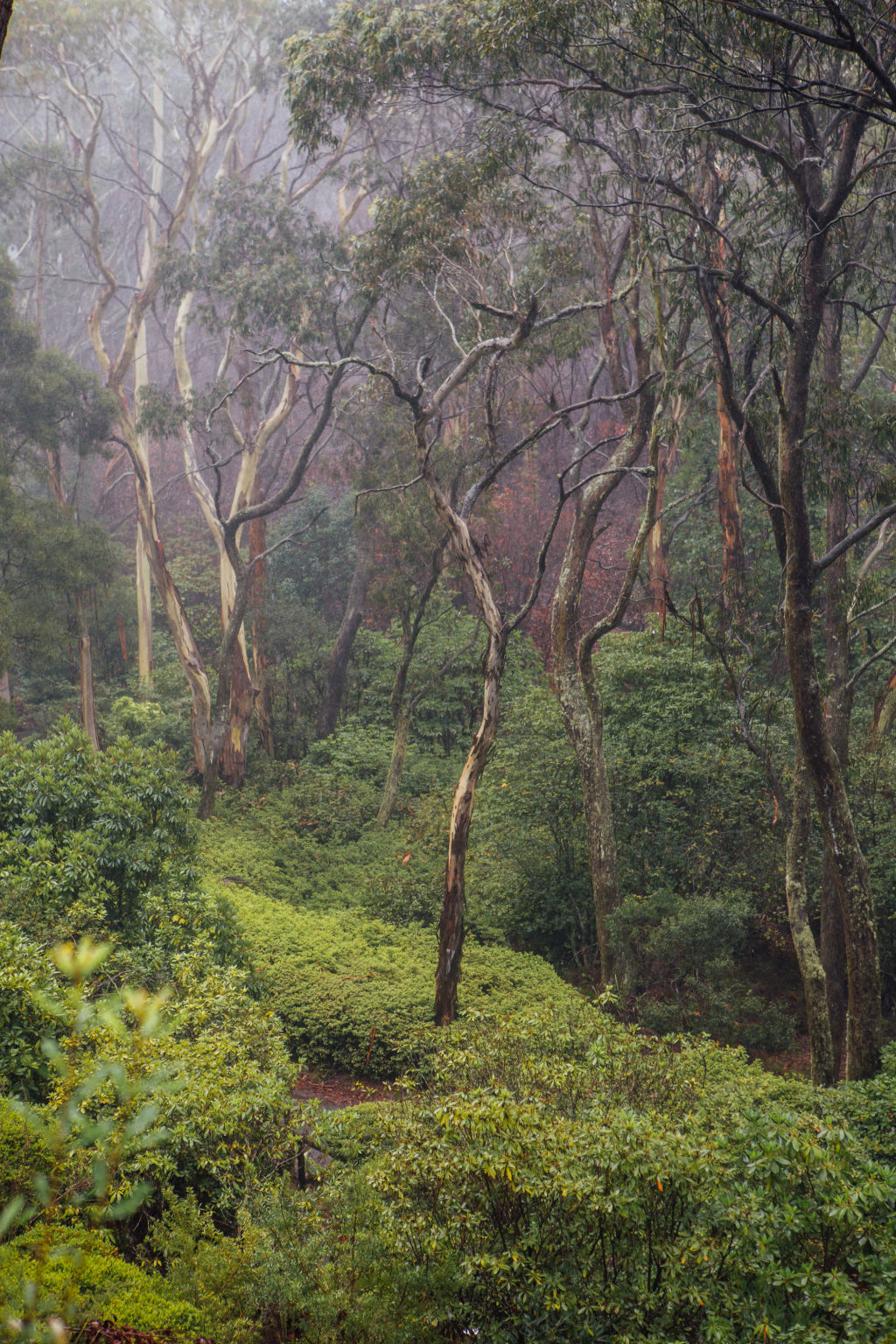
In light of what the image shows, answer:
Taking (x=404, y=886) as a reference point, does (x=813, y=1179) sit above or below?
below

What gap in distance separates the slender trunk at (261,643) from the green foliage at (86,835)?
31.4 feet

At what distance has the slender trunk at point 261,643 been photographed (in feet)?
57.6

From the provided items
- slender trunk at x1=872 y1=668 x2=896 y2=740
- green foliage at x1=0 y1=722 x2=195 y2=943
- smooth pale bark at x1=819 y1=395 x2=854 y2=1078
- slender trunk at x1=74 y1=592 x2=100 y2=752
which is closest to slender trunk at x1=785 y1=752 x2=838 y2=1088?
smooth pale bark at x1=819 y1=395 x2=854 y2=1078

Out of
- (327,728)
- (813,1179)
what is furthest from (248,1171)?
(327,728)

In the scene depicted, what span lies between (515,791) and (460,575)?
9.76m

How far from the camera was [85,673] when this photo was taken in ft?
57.0

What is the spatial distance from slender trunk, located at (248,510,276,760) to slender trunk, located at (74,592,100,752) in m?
3.04

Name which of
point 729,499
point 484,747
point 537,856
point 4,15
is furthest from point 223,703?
point 4,15

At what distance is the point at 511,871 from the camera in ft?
34.7

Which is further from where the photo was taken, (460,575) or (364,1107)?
(460,575)

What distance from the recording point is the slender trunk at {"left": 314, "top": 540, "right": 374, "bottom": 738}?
1780cm

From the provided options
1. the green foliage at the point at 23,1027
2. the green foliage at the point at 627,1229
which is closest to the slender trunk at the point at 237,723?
the green foliage at the point at 23,1027

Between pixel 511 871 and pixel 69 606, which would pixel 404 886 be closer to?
pixel 511 871

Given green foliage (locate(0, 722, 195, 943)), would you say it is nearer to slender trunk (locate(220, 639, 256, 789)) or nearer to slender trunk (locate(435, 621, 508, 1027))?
slender trunk (locate(435, 621, 508, 1027))
